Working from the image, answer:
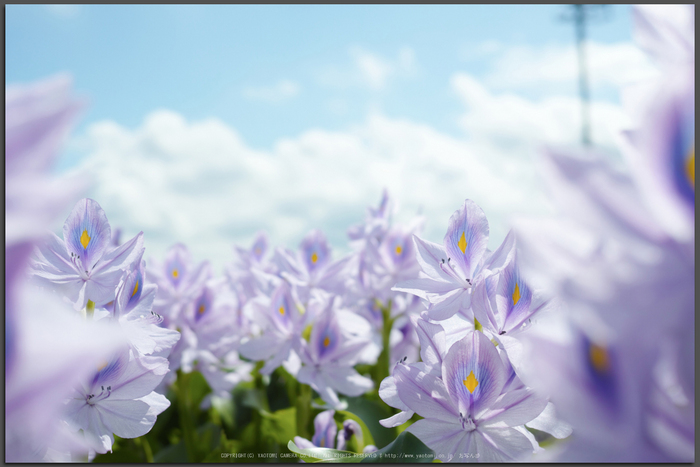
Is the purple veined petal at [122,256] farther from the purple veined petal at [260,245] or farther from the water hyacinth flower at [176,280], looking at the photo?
the purple veined petal at [260,245]

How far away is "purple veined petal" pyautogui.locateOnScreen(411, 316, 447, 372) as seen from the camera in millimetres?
797

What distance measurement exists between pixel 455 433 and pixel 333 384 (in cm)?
61

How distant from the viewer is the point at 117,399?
34.4 inches

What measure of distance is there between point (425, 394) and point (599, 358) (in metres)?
0.40

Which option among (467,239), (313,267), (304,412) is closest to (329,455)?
(467,239)

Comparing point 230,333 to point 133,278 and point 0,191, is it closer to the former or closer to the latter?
point 133,278

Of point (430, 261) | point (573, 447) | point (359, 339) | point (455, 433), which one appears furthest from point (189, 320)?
point (573, 447)

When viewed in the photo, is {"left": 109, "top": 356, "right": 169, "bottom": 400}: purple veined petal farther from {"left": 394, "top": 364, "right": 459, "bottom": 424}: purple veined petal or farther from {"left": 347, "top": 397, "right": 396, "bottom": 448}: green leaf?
{"left": 347, "top": 397, "right": 396, "bottom": 448}: green leaf

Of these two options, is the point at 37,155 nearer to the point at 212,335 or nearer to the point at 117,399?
the point at 117,399

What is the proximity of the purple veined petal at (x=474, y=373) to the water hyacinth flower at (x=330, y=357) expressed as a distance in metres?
0.58

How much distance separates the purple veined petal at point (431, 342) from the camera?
0.80 meters

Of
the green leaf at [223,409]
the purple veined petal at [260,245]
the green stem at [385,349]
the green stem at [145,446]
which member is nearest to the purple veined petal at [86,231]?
the green stem at [145,446]

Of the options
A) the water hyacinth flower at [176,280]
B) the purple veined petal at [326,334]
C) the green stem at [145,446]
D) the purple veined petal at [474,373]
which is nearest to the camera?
the purple veined petal at [474,373]

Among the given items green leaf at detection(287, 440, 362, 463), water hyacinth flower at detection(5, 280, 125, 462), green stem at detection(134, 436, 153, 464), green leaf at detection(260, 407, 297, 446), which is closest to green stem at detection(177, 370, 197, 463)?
green stem at detection(134, 436, 153, 464)
